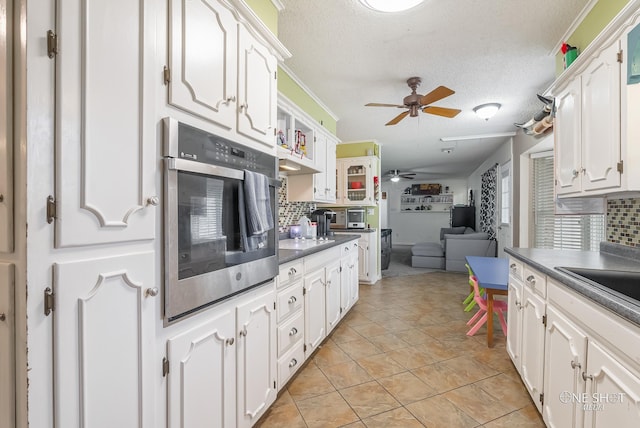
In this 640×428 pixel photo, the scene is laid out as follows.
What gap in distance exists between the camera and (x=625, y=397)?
92 cm

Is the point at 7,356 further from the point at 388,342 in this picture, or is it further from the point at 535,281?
the point at 388,342

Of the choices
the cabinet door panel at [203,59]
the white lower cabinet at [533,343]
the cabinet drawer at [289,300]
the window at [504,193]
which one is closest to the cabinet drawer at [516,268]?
the white lower cabinet at [533,343]

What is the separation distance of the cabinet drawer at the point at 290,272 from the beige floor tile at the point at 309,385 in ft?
2.35

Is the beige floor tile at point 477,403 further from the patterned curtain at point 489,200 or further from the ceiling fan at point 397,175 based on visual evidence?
the ceiling fan at point 397,175

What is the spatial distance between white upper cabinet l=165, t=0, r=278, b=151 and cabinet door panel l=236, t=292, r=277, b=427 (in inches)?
34.3

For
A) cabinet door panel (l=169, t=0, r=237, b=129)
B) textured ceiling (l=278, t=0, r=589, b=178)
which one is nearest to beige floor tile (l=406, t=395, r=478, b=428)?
cabinet door panel (l=169, t=0, r=237, b=129)

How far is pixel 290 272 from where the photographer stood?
6.29 feet

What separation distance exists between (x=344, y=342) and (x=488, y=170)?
5575mm

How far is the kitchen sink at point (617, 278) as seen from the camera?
4.85 ft

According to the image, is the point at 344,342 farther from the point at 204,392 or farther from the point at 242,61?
the point at 242,61

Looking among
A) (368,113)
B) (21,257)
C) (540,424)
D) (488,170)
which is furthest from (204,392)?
(488,170)

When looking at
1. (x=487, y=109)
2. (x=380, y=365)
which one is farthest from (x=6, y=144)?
(x=487, y=109)

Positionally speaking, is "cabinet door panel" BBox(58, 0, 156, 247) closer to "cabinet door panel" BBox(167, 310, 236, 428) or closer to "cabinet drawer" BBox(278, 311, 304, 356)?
"cabinet door panel" BBox(167, 310, 236, 428)

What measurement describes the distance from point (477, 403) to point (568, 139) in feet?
5.96
